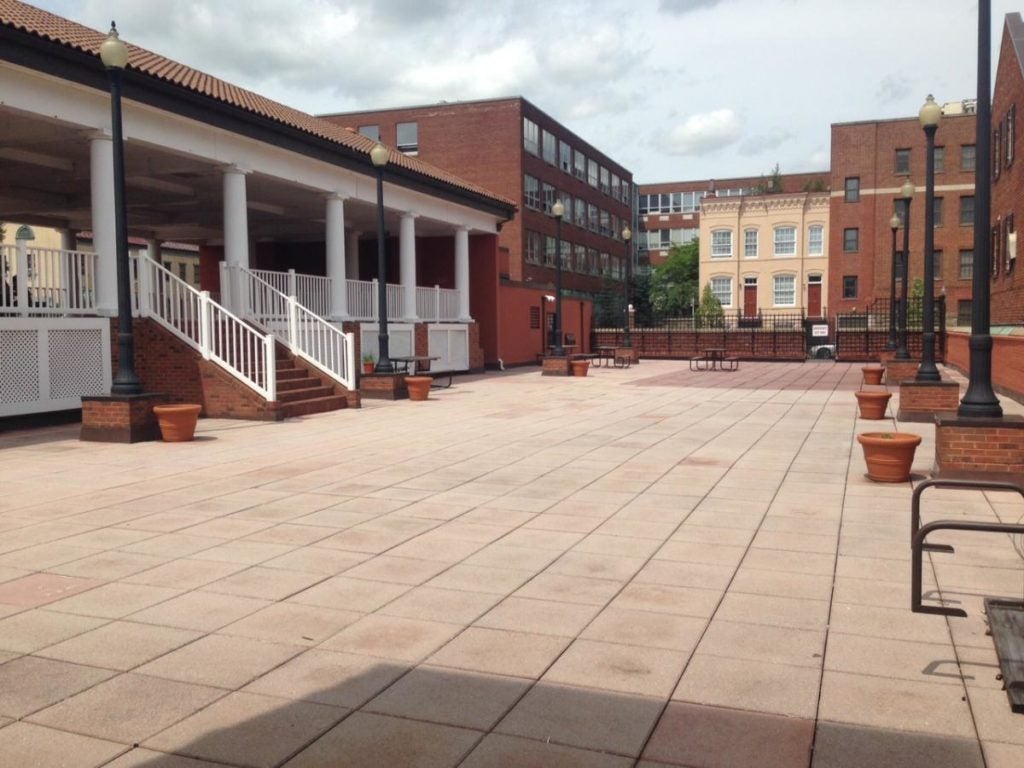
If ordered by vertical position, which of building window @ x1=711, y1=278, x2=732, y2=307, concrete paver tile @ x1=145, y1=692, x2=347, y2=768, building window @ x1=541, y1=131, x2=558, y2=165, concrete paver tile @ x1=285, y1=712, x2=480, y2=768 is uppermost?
building window @ x1=541, y1=131, x2=558, y2=165

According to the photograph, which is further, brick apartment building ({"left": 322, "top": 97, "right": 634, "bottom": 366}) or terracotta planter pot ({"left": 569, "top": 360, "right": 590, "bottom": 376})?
brick apartment building ({"left": 322, "top": 97, "right": 634, "bottom": 366})

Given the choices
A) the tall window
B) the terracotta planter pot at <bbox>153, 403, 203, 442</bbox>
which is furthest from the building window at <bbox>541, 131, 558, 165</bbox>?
the terracotta planter pot at <bbox>153, 403, 203, 442</bbox>

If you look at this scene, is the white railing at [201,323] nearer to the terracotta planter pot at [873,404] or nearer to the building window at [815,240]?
the terracotta planter pot at [873,404]

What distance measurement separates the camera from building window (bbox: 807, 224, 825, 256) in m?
62.2

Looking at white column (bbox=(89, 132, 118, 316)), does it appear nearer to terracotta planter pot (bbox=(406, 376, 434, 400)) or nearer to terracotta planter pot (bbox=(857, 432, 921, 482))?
terracotta planter pot (bbox=(406, 376, 434, 400))

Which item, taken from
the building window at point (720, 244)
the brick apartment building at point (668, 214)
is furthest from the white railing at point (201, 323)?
the brick apartment building at point (668, 214)

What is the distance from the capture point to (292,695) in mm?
3801

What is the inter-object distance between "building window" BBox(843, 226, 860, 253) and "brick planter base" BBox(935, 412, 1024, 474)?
52318mm

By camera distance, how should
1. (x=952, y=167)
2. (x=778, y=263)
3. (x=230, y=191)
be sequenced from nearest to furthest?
(x=230, y=191), (x=952, y=167), (x=778, y=263)

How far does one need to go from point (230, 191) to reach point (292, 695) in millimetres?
16022

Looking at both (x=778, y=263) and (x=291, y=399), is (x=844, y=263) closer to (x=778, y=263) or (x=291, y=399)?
(x=778, y=263)

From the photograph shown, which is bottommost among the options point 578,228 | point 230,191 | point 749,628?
point 749,628

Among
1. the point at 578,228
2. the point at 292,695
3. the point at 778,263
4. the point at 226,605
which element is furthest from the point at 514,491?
the point at 778,263

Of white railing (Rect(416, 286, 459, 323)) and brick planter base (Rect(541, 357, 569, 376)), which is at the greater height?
white railing (Rect(416, 286, 459, 323))
